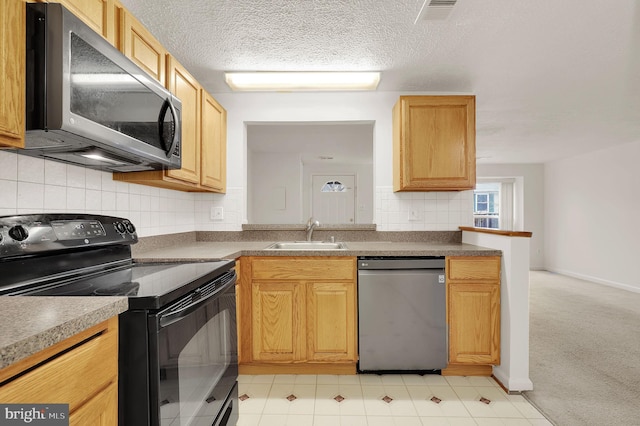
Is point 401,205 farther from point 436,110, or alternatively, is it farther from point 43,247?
point 43,247

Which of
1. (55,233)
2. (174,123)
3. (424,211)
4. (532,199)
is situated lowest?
(55,233)

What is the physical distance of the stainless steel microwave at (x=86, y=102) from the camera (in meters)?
0.98

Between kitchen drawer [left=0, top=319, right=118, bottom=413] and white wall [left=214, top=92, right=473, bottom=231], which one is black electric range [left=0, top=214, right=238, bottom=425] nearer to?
kitchen drawer [left=0, top=319, right=118, bottom=413]

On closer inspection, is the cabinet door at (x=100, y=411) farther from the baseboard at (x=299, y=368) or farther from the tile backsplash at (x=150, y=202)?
the baseboard at (x=299, y=368)

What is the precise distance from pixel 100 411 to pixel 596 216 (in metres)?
6.93

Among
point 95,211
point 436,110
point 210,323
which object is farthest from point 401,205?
point 95,211

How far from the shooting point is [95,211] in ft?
5.57

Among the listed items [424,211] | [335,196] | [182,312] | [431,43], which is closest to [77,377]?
[182,312]

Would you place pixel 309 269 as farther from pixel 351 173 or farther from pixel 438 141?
pixel 351 173

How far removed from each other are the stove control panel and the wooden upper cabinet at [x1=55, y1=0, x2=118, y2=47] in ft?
2.52

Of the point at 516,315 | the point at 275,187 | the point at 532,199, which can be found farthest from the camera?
the point at 532,199

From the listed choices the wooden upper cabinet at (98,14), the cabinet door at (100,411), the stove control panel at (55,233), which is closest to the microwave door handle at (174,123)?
the wooden upper cabinet at (98,14)

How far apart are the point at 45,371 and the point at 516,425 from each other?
2.05 metres

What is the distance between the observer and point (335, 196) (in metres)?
6.99
